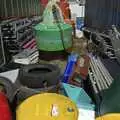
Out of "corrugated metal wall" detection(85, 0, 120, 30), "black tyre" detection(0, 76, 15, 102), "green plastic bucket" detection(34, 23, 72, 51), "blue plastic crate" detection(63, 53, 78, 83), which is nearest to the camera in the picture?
"black tyre" detection(0, 76, 15, 102)

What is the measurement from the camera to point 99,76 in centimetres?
214

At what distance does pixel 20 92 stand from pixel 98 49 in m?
1.19

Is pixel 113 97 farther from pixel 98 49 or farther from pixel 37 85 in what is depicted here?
pixel 98 49

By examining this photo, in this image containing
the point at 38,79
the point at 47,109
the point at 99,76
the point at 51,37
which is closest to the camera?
the point at 47,109

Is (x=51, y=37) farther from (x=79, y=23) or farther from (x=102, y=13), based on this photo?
(x=79, y=23)

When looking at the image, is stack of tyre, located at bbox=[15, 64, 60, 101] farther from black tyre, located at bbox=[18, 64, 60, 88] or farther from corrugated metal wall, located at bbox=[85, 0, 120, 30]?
corrugated metal wall, located at bbox=[85, 0, 120, 30]

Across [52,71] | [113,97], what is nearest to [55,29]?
[52,71]

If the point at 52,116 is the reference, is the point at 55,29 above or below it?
above

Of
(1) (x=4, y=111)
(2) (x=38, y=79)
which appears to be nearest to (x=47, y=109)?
(1) (x=4, y=111)

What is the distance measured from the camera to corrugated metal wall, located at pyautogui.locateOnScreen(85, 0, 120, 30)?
11.3 ft

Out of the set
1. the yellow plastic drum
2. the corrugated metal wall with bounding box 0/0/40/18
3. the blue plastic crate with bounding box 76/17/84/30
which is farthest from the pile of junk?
the blue plastic crate with bounding box 76/17/84/30

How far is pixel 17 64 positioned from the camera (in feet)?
8.16

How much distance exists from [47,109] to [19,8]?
2.63m

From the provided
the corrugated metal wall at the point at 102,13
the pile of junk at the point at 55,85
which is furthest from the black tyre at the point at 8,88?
the corrugated metal wall at the point at 102,13
